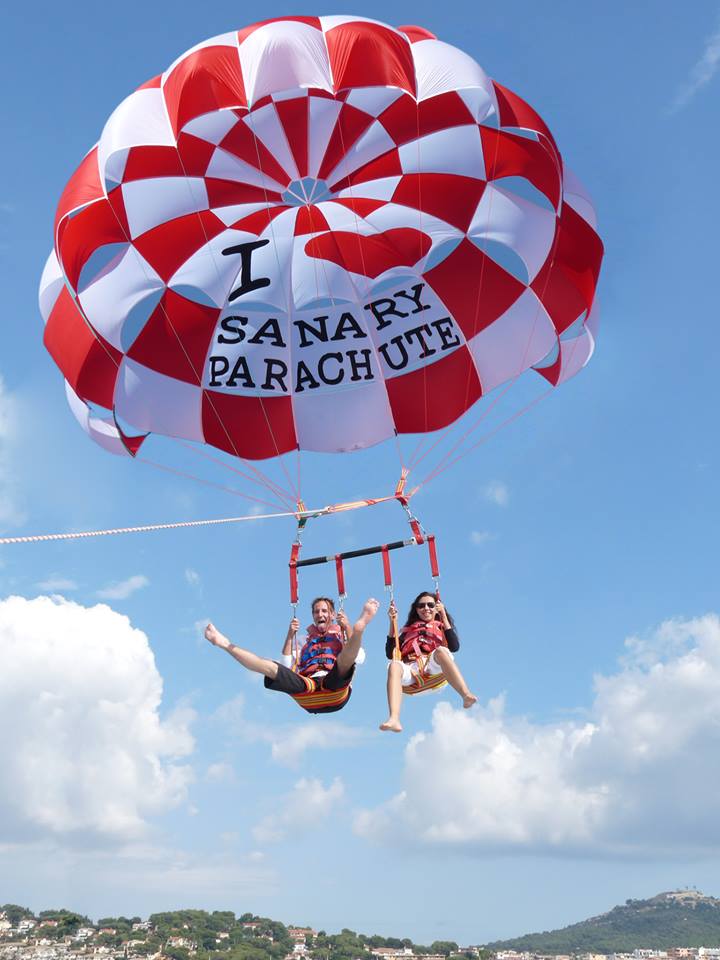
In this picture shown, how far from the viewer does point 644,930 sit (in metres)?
144

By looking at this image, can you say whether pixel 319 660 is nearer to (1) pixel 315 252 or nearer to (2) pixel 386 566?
(2) pixel 386 566

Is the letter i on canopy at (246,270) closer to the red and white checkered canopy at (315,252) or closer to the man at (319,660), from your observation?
the red and white checkered canopy at (315,252)

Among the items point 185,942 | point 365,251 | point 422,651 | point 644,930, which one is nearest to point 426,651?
point 422,651

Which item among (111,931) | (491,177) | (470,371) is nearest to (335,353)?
(470,371)

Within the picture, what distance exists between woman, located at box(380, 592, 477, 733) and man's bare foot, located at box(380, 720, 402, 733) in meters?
0.43

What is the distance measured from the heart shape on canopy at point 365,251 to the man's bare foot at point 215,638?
4.73 meters

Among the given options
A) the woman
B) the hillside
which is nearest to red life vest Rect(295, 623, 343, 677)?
the woman

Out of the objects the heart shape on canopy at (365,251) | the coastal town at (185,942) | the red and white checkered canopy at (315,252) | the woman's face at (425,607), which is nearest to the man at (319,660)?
the woman's face at (425,607)

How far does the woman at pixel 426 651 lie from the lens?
30.7 feet

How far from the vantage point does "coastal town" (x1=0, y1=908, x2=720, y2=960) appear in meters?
97.0

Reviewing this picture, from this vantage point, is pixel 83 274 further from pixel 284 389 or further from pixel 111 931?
pixel 111 931

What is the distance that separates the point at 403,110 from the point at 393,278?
180 cm

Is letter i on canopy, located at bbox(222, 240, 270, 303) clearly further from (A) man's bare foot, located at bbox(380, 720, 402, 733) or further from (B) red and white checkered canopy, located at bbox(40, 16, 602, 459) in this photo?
(A) man's bare foot, located at bbox(380, 720, 402, 733)

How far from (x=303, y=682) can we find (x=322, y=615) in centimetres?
71
